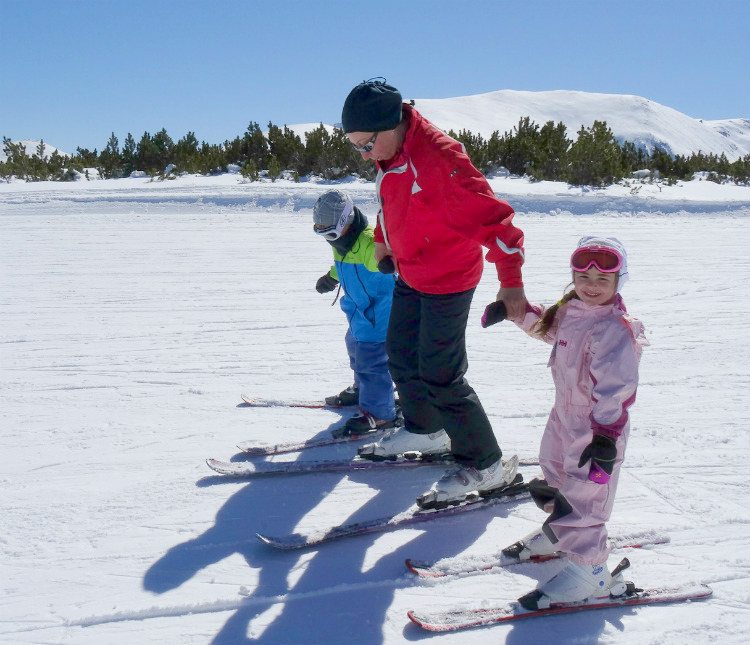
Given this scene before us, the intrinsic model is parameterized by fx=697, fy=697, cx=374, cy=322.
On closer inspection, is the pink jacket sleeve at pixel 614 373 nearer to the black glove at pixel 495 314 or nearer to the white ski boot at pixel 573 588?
the black glove at pixel 495 314

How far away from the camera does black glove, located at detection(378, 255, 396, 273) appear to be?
3.21 m

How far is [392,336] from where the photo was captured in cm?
315

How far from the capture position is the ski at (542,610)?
2.17m

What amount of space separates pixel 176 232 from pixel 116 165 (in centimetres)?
820

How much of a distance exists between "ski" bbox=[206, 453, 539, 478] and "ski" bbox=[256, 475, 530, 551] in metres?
0.35

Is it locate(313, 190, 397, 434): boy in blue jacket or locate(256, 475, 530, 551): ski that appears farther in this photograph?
locate(313, 190, 397, 434): boy in blue jacket

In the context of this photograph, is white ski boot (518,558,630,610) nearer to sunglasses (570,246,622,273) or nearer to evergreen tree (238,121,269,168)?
sunglasses (570,246,622,273)

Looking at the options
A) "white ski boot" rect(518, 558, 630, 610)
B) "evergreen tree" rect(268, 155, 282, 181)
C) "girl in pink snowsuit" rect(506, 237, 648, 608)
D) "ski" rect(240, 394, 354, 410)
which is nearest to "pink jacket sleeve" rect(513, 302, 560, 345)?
"girl in pink snowsuit" rect(506, 237, 648, 608)

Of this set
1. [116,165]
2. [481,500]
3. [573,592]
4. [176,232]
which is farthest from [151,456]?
[116,165]

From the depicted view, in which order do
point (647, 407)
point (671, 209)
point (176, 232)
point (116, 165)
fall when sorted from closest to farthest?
point (647, 407), point (176, 232), point (671, 209), point (116, 165)

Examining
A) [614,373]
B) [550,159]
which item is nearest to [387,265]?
[614,373]

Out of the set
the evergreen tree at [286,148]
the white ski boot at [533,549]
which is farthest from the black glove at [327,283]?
the evergreen tree at [286,148]

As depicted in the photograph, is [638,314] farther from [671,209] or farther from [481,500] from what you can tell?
[671,209]

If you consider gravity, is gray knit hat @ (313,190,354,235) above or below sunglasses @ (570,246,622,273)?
above
